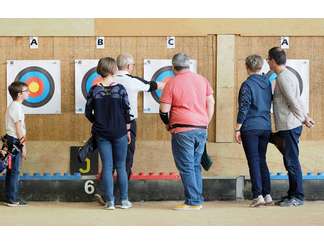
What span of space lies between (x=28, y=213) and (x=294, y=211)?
7.17ft

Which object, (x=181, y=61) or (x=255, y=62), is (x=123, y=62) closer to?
(x=181, y=61)

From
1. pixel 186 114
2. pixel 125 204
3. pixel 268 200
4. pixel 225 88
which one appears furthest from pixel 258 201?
pixel 225 88

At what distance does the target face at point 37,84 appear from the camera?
339 inches

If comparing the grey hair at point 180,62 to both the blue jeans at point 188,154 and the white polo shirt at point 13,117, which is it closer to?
the blue jeans at point 188,154

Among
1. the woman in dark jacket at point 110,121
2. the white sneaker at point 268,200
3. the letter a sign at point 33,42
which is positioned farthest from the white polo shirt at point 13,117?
the white sneaker at point 268,200

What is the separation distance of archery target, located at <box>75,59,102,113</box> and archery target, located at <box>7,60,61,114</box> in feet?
0.63

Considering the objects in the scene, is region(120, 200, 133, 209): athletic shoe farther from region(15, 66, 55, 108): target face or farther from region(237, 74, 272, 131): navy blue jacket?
region(15, 66, 55, 108): target face

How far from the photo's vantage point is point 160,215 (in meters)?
6.82

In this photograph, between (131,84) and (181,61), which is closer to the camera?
(181,61)

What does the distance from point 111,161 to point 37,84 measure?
187 centimetres

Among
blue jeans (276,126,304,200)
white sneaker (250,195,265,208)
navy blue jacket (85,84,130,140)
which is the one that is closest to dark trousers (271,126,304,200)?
blue jeans (276,126,304,200)

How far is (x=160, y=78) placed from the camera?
Answer: 8.62 metres

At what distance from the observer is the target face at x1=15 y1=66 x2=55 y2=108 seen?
8602 millimetres
